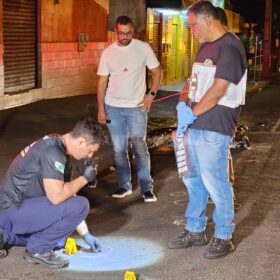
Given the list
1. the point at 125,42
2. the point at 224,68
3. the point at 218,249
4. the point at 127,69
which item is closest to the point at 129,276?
the point at 218,249

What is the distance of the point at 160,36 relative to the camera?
2062 centimetres

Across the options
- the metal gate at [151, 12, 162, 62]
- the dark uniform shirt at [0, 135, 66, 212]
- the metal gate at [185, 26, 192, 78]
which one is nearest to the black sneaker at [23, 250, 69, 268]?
the dark uniform shirt at [0, 135, 66, 212]

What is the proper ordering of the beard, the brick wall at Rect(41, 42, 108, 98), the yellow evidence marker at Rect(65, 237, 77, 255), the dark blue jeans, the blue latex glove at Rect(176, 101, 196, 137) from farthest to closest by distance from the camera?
the brick wall at Rect(41, 42, 108, 98) < the beard < the yellow evidence marker at Rect(65, 237, 77, 255) < the blue latex glove at Rect(176, 101, 196, 137) < the dark blue jeans

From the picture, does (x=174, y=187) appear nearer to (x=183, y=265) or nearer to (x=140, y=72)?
(x=140, y=72)

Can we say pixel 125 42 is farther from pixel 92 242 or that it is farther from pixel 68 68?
pixel 68 68

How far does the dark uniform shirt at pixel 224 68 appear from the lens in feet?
15.6

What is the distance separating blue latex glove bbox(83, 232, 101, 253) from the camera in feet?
16.4

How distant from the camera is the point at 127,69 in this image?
6.81 metres

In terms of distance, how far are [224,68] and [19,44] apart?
31.0 feet

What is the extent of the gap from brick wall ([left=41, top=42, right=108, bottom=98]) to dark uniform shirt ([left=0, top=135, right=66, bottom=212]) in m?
9.73

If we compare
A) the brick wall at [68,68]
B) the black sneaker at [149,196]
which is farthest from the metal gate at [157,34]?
the black sneaker at [149,196]

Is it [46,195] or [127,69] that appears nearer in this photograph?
[46,195]

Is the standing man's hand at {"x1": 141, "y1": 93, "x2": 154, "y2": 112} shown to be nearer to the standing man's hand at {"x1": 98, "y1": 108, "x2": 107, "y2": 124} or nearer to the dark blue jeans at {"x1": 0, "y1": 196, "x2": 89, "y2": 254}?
the standing man's hand at {"x1": 98, "y1": 108, "x2": 107, "y2": 124}

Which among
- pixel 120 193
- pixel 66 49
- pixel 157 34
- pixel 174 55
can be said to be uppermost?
pixel 157 34
